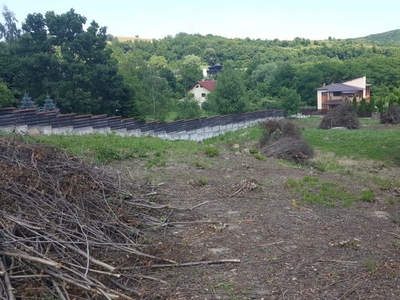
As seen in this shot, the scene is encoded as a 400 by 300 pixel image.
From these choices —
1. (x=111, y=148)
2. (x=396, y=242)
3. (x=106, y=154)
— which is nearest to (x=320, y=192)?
(x=396, y=242)

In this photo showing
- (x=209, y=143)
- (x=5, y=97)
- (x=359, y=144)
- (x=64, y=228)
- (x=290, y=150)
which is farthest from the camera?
(x=5, y=97)

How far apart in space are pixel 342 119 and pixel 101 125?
16.6m

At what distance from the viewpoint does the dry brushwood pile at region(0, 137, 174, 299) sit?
147 inches

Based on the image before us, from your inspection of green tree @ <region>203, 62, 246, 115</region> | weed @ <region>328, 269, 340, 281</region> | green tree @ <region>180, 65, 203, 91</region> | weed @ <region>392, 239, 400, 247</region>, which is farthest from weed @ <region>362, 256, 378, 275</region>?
green tree @ <region>180, 65, 203, 91</region>

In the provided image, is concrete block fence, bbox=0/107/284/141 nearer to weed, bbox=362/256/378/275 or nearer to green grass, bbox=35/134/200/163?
green grass, bbox=35/134/200/163

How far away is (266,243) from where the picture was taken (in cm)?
525

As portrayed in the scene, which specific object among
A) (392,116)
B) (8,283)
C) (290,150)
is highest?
(8,283)

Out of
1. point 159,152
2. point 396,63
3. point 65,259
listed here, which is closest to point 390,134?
point 159,152

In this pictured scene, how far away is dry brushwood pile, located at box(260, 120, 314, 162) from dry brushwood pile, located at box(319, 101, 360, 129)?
10.2 meters

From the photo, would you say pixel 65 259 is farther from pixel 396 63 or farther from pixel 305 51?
pixel 305 51

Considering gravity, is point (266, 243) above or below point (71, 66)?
below

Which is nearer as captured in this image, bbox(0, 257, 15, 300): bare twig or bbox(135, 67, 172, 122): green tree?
bbox(0, 257, 15, 300): bare twig

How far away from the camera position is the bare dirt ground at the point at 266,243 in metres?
4.18

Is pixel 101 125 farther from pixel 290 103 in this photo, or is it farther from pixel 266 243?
pixel 290 103
